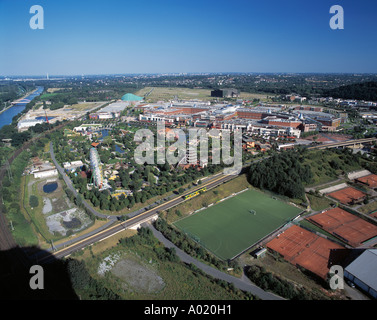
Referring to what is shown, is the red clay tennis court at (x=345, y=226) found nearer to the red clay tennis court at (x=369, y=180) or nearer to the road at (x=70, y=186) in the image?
the red clay tennis court at (x=369, y=180)

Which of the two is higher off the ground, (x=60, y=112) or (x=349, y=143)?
(x=60, y=112)

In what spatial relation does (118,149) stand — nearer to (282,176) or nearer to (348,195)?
(282,176)

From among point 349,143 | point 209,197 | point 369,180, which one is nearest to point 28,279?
point 209,197

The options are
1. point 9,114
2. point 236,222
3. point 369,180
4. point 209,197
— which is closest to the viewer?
point 236,222

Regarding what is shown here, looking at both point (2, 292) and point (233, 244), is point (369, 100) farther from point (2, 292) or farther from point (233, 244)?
point (2, 292)

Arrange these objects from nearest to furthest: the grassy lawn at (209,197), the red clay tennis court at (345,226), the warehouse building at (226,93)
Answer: the red clay tennis court at (345,226) → the grassy lawn at (209,197) → the warehouse building at (226,93)

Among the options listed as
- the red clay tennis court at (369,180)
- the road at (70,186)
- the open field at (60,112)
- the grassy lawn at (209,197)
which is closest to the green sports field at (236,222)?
the grassy lawn at (209,197)
